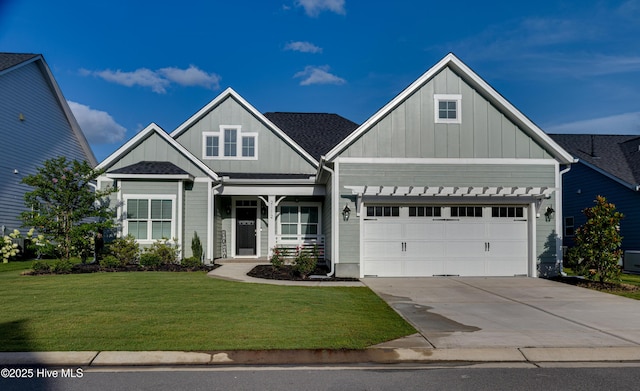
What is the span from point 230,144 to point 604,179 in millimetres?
16649

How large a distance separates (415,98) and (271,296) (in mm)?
8282

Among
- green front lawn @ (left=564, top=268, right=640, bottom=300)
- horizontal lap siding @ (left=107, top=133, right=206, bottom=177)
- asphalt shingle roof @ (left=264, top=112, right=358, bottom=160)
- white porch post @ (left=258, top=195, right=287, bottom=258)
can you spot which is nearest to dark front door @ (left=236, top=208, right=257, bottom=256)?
white porch post @ (left=258, top=195, right=287, bottom=258)

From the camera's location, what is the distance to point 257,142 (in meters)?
20.9

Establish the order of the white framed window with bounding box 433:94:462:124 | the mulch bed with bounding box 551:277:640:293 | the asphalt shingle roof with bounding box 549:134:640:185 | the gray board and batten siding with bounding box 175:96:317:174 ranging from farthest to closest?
the asphalt shingle roof with bounding box 549:134:640:185 < the gray board and batten siding with bounding box 175:96:317:174 < the white framed window with bounding box 433:94:462:124 < the mulch bed with bounding box 551:277:640:293

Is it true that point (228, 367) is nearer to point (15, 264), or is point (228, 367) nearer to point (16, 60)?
point (15, 264)

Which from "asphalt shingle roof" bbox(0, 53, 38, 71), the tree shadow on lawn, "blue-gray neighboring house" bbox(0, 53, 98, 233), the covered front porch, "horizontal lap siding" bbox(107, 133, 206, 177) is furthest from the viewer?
"asphalt shingle roof" bbox(0, 53, 38, 71)

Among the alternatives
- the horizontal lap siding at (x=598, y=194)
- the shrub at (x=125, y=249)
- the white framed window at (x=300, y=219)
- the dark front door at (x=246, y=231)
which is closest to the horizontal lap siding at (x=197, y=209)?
the shrub at (x=125, y=249)

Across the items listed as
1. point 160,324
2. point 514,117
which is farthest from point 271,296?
point 514,117

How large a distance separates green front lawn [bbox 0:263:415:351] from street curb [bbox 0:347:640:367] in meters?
0.18

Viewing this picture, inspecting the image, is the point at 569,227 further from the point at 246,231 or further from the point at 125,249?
the point at 125,249

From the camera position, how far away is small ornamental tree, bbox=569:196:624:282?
42.8 feet

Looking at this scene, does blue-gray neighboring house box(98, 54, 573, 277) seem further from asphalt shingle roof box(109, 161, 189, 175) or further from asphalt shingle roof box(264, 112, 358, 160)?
asphalt shingle roof box(264, 112, 358, 160)

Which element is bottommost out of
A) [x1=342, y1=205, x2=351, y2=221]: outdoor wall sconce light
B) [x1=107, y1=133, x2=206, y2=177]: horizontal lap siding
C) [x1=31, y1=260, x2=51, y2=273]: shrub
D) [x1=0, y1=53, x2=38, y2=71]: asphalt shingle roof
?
[x1=31, y1=260, x2=51, y2=273]: shrub

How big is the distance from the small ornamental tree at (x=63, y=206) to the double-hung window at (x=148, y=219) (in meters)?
1.11
